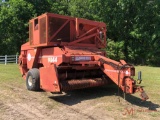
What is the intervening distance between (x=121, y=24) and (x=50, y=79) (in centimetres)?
2265

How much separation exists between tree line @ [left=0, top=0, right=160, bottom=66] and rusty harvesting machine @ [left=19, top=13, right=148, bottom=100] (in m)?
17.6

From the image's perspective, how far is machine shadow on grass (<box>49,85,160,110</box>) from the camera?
292 inches

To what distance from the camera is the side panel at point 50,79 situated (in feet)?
24.7

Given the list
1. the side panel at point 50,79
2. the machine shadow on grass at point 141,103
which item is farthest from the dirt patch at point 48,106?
the machine shadow on grass at point 141,103

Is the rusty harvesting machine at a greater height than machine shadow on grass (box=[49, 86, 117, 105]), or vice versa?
the rusty harvesting machine

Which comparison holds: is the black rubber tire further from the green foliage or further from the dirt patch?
the green foliage

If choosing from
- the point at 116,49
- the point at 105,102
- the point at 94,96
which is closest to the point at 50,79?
the point at 94,96

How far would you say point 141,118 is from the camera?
606cm

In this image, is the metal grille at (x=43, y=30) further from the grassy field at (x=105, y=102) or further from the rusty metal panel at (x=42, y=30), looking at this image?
the grassy field at (x=105, y=102)

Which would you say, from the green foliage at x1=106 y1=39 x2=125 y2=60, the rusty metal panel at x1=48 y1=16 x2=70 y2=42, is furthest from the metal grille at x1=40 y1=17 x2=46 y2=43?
the green foliage at x1=106 y1=39 x2=125 y2=60

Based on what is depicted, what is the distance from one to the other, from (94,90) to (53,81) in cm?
227

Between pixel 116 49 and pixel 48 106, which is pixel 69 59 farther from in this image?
pixel 116 49

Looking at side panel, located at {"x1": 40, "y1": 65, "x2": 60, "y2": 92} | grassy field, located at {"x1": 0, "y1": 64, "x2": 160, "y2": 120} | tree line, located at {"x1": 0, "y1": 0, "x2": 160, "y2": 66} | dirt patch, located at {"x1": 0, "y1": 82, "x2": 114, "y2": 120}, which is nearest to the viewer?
dirt patch, located at {"x1": 0, "y1": 82, "x2": 114, "y2": 120}

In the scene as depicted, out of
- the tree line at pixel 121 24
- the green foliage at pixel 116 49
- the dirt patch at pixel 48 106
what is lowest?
the dirt patch at pixel 48 106
